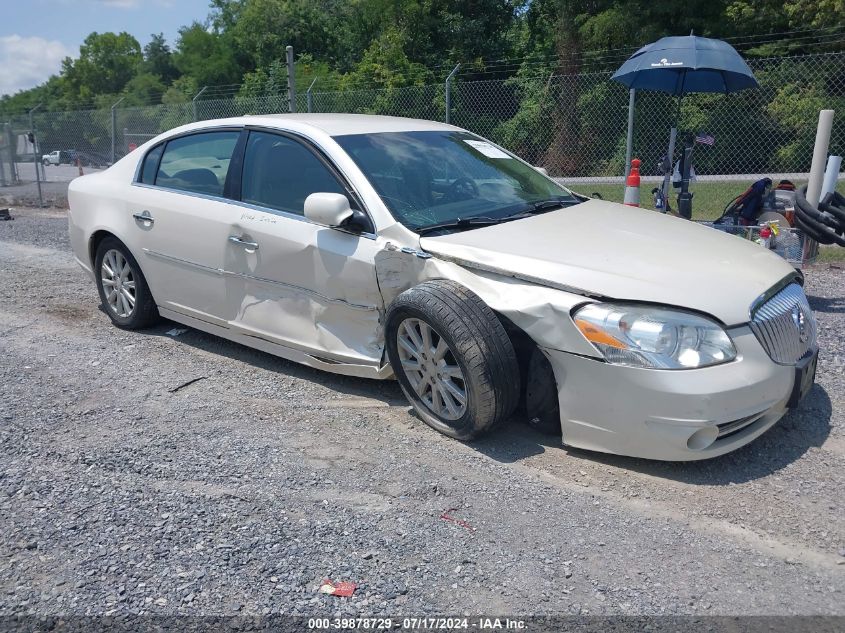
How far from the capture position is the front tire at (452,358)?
361cm

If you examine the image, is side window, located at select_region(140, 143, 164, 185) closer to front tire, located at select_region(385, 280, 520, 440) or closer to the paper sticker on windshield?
the paper sticker on windshield

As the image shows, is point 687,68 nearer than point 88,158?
Yes

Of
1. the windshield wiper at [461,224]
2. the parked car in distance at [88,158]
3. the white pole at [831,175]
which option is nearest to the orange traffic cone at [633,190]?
the white pole at [831,175]

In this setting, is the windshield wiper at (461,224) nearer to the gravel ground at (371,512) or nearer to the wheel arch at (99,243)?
the gravel ground at (371,512)

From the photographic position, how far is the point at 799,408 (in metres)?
4.12

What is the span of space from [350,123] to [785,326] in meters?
2.84

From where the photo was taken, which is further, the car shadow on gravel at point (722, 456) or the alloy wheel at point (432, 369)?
the alloy wheel at point (432, 369)

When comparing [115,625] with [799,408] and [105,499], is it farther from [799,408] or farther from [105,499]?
[799,408]

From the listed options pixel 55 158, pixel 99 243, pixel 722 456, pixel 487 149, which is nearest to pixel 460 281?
pixel 722 456

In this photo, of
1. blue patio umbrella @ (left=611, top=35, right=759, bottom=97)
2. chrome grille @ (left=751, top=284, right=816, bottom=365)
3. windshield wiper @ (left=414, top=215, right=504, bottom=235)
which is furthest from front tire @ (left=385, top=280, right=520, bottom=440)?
blue patio umbrella @ (left=611, top=35, right=759, bottom=97)

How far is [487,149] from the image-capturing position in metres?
5.16

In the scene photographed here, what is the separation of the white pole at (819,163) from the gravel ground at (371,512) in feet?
9.63

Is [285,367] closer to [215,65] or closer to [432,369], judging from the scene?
[432,369]

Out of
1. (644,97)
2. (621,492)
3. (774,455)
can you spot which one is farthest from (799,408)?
(644,97)
